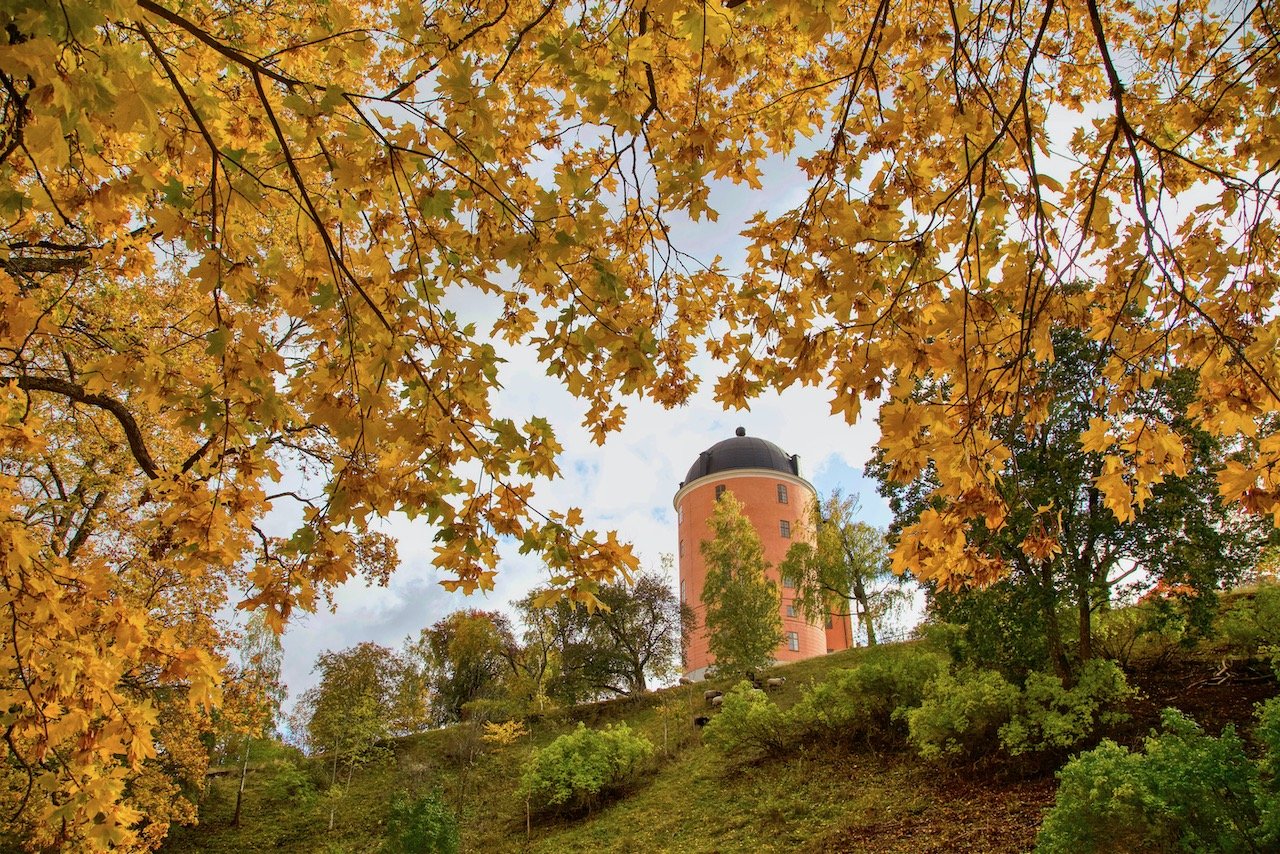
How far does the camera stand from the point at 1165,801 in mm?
4430

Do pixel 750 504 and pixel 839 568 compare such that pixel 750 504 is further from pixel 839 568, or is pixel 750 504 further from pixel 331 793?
pixel 331 793

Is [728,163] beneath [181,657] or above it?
above

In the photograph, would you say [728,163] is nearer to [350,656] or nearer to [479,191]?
[479,191]

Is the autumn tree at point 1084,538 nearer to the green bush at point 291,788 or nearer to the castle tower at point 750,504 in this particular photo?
the green bush at point 291,788

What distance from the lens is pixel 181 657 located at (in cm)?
250

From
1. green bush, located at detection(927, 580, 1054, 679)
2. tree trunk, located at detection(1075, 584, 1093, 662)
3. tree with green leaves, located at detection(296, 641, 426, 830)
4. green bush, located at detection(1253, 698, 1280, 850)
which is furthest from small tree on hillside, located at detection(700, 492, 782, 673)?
green bush, located at detection(1253, 698, 1280, 850)

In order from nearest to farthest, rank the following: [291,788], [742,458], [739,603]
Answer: [291,788]
[739,603]
[742,458]

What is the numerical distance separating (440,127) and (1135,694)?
1004 centimetres

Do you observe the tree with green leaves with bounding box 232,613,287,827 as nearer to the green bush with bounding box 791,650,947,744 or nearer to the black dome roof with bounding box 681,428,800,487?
the green bush with bounding box 791,650,947,744

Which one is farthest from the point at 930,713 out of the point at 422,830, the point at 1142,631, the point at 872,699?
the point at 422,830

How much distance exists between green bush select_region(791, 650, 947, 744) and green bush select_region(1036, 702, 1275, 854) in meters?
5.16

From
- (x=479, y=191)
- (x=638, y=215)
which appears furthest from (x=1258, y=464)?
(x=479, y=191)

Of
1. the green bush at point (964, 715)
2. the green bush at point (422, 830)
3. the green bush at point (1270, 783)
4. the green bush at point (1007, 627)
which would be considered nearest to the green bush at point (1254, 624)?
the green bush at point (1007, 627)

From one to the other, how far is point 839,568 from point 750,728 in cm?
972
